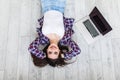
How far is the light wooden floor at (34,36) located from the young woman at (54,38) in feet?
0.27

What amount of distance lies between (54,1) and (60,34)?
0.24 metres

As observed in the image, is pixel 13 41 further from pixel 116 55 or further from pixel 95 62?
pixel 116 55

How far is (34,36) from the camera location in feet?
5.09

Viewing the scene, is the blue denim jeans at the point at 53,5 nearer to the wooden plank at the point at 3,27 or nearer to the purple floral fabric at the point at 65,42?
the purple floral fabric at the point at 65,42

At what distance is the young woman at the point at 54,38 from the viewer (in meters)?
1.36

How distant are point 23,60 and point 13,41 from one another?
0.51ft

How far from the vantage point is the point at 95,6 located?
1.63 m

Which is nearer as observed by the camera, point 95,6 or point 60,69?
point 60,69

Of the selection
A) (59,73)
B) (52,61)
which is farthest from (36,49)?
(59,73)

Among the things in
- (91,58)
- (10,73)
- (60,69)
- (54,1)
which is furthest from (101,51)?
(10,73)

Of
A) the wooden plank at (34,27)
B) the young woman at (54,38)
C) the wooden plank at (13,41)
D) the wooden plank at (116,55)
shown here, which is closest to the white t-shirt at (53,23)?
the young woman at (54,38)

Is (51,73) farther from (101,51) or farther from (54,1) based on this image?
(54,1)

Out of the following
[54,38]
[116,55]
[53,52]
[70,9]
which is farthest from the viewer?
[70,9]

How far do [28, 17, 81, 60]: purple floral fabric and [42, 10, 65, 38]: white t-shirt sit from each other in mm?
36
